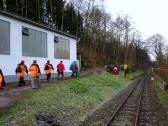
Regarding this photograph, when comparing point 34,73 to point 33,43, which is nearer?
point 34,73

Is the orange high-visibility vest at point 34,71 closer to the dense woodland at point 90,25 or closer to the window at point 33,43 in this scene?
the window at point 33,43

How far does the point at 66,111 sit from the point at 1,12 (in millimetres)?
8683

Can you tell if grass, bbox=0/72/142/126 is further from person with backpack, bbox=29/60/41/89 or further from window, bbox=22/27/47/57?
window, bbox=22/27/47/57

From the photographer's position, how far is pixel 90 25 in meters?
73.1

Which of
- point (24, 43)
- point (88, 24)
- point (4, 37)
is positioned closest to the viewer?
point (4, 37)

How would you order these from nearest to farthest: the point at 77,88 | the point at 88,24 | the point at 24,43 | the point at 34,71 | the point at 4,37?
the point at 34,71 < the point at 77,88 < the point at 4,37 < the point at 24,43 < the point at 88,24

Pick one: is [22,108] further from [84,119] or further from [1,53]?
[1,53]

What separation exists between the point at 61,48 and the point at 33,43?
7.04 meters

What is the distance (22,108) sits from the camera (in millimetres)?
13992

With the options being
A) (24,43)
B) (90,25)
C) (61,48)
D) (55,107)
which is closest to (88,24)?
(90,25)

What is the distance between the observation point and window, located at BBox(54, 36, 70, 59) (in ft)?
105

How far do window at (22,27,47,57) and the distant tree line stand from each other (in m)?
15.9

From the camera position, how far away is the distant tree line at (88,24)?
49406 mm

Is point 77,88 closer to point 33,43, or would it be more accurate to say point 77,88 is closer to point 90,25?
point 33,43
